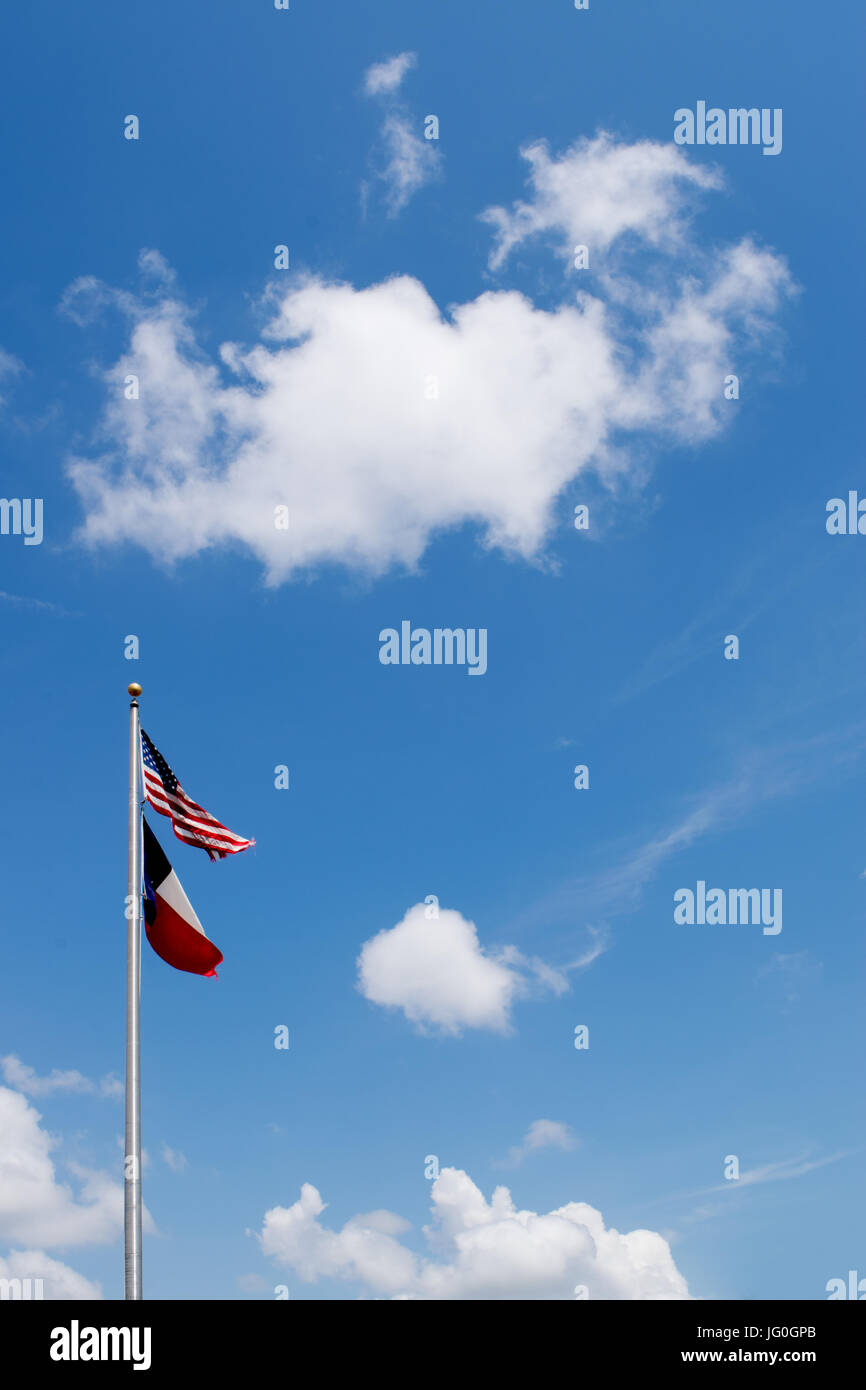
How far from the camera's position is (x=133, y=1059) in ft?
A: 71.7

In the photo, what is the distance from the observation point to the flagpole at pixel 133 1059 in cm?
2034

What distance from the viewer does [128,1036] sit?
2198 centimetres

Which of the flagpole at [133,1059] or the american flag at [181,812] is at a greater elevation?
the american flag at [181,812]

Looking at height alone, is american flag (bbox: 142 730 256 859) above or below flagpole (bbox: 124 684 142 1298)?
above

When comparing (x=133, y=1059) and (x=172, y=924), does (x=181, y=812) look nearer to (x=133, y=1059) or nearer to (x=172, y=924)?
(x=172, y=924)

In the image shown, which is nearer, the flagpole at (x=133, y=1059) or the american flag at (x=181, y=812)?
the flagpole at (x=133, y=1059)

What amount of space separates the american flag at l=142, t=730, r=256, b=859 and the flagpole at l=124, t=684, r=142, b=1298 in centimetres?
41

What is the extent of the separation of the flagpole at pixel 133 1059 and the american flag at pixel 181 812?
0.41m

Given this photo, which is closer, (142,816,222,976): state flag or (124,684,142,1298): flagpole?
(124,684,142,1298): flagpole

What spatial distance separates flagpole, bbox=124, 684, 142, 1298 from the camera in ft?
66.7

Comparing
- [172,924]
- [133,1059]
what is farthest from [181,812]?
[133,1059]

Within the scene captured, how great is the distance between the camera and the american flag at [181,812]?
2536cm
